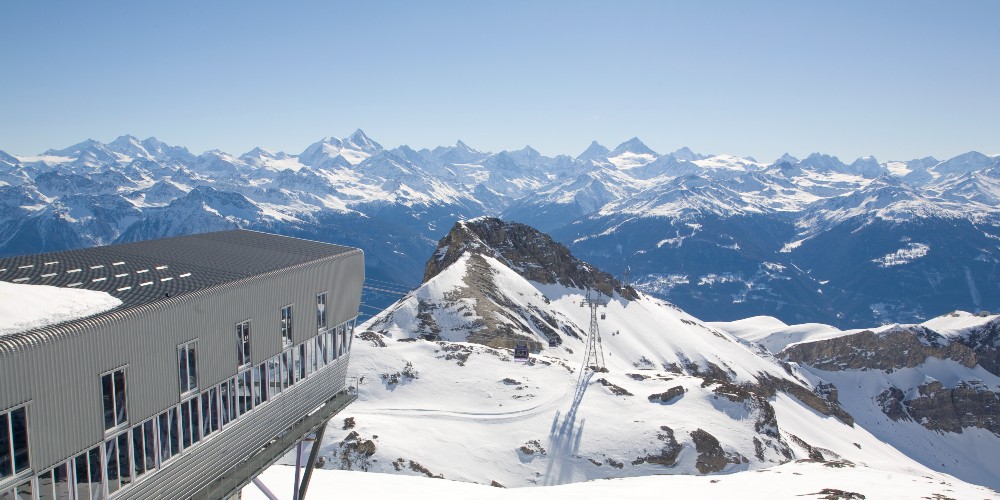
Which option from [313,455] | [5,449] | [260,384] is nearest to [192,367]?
[260,384]

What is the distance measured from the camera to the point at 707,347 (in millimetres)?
159875

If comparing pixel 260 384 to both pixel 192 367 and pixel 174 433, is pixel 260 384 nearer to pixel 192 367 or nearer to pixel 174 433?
pixel 192 367

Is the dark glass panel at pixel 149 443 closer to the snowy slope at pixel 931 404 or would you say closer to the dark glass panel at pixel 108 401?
the dark glass panel at pixel 108 401

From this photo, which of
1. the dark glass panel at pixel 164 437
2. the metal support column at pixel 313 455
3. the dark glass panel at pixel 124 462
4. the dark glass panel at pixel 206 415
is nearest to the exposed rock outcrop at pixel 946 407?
the metal support column at pixel 313 455

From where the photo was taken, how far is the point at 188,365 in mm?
22125

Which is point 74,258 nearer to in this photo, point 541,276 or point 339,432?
point 339,432

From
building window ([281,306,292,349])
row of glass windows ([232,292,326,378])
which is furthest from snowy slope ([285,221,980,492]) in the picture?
building window ([281,306,292,349])

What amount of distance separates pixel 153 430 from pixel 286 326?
7.63 meters

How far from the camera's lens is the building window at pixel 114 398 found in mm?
18828

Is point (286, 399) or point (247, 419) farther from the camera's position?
point (286, 399)

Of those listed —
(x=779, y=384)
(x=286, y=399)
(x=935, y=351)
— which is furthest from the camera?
(x=935, y=351)

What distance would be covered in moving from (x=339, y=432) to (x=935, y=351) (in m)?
198

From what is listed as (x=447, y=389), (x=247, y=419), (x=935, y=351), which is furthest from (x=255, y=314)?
(x=935, y=351)

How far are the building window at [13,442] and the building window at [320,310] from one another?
14402mm
